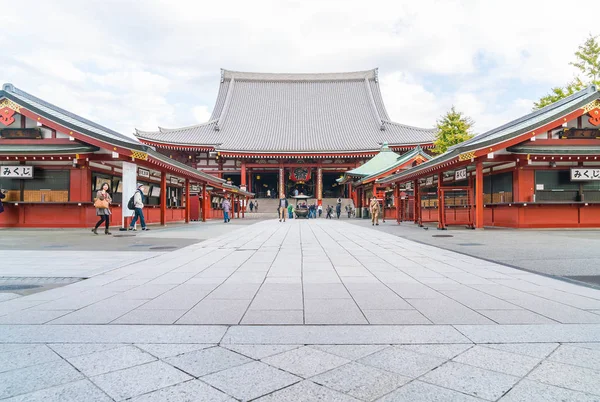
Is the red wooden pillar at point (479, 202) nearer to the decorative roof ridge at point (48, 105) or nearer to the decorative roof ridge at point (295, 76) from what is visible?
the decorative roof ridge at point (48, 105)

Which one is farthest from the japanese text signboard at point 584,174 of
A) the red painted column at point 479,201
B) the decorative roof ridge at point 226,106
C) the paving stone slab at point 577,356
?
the decorative roof ridge at point 226,106

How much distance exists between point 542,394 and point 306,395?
4.00 ft

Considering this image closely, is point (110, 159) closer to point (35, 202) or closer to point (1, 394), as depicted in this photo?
point (35, 202)

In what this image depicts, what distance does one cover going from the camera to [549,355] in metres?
2.33

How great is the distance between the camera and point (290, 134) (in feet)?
117

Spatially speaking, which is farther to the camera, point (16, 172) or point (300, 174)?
point (300, 174)

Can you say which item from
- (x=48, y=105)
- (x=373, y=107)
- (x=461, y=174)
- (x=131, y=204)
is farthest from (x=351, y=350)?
(x=373, y=107)

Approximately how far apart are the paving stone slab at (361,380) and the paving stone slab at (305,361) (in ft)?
0.20

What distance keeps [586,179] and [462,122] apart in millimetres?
20938

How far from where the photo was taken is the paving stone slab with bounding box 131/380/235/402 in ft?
5.86

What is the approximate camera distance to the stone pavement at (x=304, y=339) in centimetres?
191

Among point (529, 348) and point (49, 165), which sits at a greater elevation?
point (49, 165)

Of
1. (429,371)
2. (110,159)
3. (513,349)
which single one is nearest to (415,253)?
(513,349)

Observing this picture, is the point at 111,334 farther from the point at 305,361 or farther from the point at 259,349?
the point at 305,361
